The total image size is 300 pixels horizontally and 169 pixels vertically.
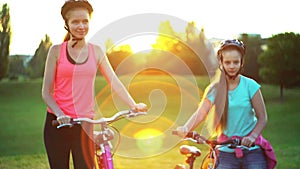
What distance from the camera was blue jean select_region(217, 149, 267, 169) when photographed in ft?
9.70

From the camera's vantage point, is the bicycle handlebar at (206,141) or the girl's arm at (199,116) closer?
the bicycle handlebar at (206,141)

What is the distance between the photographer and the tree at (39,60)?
20.8 ft

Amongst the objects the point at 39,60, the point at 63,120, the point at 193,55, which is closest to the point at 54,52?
the point at 63,120

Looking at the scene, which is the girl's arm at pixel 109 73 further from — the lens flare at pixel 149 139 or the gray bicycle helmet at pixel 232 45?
the lens flare at pixel 149 139

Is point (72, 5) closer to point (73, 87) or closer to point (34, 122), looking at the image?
point (73, 87)

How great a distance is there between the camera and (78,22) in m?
3.21

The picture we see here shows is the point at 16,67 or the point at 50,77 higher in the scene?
the point at 50,77

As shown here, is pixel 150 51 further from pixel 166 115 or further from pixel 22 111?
pixel 22 111

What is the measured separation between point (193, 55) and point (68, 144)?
10.3 ft

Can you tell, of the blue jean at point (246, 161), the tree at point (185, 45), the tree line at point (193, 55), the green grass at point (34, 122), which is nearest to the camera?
the blue jean at point (246, 161)

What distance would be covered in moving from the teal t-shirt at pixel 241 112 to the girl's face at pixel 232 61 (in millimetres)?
106

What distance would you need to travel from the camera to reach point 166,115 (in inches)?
278

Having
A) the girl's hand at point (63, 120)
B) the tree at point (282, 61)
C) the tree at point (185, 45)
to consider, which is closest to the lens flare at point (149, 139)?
the tree at point (185, 45)

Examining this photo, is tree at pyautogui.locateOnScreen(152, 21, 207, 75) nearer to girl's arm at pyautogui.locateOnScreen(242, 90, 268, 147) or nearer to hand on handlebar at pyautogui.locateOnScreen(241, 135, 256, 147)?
girl's arm at pyautogui.locateOnScreen(242, 90, 268, 147)
